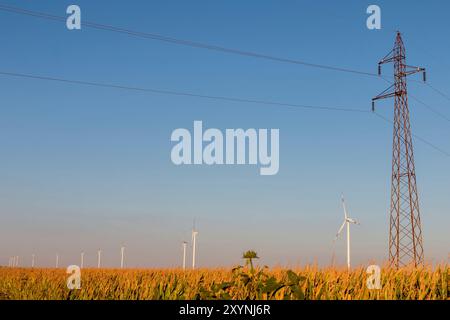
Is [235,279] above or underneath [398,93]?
underneath

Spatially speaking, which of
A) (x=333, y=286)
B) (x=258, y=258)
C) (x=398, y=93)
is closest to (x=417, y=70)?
(x=398, y=93)

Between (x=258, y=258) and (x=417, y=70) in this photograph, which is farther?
(x=417, y=70)

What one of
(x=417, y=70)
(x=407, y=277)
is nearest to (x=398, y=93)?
(x=417, y=70)
